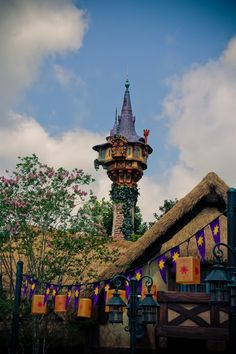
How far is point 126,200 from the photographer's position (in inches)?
1459

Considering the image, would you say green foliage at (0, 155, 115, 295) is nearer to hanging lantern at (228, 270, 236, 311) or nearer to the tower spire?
hanging lantern at (228, 270, 236, 311)

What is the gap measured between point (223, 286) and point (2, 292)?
10386 millimetres

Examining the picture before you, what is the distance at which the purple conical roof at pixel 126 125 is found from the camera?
39.7 meters

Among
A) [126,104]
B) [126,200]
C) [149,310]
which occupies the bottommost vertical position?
[149,310]

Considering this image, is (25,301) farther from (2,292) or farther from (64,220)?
(64,220)

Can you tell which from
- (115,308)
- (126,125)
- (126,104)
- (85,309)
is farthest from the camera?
(126,104)

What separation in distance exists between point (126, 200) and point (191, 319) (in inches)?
933

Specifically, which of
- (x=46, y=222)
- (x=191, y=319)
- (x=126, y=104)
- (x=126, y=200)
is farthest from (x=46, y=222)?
(x=126, y=104)

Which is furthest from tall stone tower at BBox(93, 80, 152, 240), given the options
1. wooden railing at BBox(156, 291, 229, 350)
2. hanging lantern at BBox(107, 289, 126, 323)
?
hanging lantern at BBox(107, 289, 126, 323)

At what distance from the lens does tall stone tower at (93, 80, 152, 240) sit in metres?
36.4

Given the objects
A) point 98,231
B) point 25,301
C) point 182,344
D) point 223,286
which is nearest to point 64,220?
point 98,231

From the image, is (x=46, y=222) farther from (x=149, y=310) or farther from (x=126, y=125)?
(x=126, y=125)

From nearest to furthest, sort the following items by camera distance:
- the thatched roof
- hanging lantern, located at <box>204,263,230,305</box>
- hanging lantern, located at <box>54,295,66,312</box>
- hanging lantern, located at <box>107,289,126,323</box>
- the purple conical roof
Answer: hanging lantern, located at <box>204,263,230,305</box> → hanging lantern, located at <box>107,289,126,323</box> → hanging lantern, located at <box>54,295,66,312</box> → the thatched roof → the purple conical roof

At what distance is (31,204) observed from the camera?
55.2 feet
